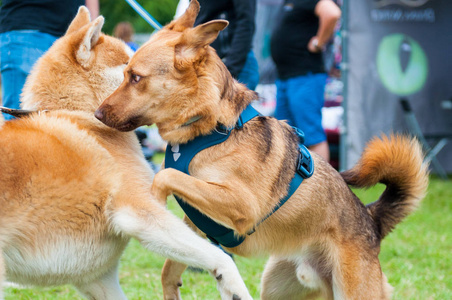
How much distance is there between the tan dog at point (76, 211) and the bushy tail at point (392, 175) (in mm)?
1115

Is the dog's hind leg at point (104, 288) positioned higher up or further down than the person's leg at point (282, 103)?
higher up

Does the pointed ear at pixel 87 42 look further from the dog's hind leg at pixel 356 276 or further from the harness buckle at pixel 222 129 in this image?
the dog's hind leg at pixel 356 276

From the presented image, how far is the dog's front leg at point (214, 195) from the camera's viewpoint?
2.35 meters

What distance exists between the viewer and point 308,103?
5.34 metres

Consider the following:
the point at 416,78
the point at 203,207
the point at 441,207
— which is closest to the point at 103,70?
the point at 203,207

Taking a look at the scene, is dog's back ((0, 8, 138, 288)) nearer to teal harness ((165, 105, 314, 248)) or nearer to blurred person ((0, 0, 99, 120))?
teal harness ((165, 105, 314, 248))

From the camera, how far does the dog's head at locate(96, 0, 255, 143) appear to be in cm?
248

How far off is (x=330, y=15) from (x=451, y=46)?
411 centimetres

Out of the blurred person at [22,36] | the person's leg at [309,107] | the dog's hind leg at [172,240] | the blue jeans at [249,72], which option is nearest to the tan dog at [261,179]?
the dog's hind leg at [172,240]

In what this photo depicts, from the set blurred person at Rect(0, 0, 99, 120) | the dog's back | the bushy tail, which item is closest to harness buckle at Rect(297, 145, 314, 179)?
the bushy tail

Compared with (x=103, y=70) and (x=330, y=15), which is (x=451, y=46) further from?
(x=103, y=70)

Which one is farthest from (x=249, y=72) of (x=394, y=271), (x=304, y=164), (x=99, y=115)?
(x=394, y=271)

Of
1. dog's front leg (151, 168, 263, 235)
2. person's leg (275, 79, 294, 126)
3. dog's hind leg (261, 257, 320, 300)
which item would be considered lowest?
person's leg (275, 79, 294, 126)

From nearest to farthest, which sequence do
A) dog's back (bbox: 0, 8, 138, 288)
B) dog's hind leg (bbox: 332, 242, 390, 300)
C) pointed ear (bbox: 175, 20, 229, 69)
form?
dog's back (bbox: 0, 8, 138, 288) < pointed ear (bbox: 175, 20, 229, 69) < dog's hind leg (bbox: 332, 242, 390, 300)
